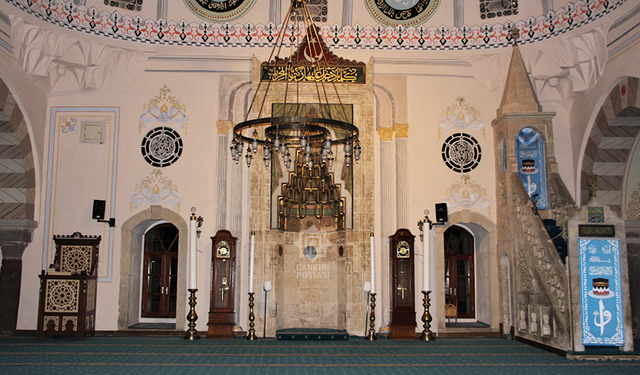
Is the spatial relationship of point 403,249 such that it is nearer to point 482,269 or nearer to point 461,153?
point 482,269

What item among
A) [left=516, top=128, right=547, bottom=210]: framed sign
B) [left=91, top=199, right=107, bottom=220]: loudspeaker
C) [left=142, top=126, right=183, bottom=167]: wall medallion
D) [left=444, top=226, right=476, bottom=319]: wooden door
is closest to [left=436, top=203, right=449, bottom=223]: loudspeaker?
[left=444, top=226, right=476, bottom=319]: wooden door

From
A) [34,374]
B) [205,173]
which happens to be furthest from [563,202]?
[34,374]

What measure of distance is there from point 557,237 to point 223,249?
449 cm

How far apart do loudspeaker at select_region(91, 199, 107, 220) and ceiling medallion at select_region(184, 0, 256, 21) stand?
327cm

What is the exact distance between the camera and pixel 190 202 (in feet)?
26.7

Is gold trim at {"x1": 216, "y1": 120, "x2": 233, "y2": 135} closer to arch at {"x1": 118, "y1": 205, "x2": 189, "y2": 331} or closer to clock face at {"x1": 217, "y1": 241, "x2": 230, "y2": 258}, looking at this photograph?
arch at {"x1": 118, "y1": 205, "x2": 189, "y2": 331}

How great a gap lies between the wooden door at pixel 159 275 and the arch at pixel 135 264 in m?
0.22

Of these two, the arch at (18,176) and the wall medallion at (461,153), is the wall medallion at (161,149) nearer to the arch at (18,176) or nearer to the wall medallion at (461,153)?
the arch at (18,176)

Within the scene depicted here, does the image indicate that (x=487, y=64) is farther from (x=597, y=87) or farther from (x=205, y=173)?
(x=205, y=173)

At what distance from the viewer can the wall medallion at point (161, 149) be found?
8.23 m

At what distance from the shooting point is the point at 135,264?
8273 millimetres

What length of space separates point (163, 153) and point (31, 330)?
10.4 feet

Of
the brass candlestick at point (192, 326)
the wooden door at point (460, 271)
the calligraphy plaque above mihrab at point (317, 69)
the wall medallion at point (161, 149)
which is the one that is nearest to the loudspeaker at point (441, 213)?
the wooden door at point (460, 271)

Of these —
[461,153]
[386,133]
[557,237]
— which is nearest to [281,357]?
[557,237]
